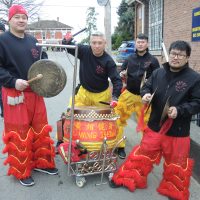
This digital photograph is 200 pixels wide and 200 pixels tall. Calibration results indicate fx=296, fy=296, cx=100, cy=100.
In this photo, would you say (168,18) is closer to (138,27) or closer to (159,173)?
(138,27)

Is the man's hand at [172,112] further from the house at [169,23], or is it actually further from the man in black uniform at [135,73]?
the house at [169,23]

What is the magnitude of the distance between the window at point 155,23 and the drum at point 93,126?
8.08m

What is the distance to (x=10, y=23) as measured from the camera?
332cm

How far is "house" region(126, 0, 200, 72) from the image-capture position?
7.73 m

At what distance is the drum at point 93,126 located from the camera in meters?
3.30

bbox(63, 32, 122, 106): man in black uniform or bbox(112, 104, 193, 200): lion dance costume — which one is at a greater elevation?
bbox(63, 32, 122, 106): man in black uniform

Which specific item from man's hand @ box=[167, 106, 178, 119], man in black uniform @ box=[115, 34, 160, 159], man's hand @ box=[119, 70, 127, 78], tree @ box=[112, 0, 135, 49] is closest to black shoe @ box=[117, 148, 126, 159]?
man in black uniform @ box=[115, 34, 160, 159]

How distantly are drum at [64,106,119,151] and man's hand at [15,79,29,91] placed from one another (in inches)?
25.2

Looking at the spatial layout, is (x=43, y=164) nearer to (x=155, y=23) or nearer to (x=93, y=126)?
(x=93, y=126)

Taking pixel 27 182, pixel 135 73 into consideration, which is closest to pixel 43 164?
pixel 27 182

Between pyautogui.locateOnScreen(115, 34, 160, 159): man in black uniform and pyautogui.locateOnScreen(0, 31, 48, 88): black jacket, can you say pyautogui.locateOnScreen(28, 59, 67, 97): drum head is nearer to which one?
pyautogui.locateOnScreen(0, 31, 48, 88): black jacket

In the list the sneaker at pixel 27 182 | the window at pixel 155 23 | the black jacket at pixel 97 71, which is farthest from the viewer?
the window at pixel 155 23

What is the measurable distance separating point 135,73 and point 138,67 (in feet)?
0.31

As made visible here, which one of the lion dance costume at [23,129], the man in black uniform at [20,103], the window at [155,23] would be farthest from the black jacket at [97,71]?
the window at [155,23]
